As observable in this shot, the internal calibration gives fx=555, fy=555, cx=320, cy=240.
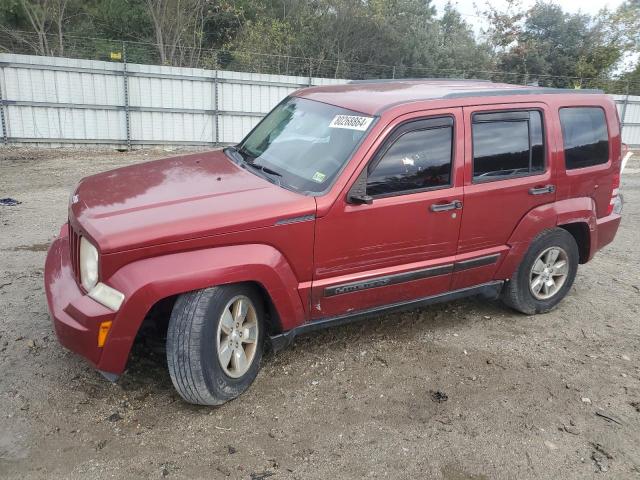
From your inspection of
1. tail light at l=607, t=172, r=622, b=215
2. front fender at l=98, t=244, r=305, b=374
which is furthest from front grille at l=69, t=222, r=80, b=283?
tail light at l=607, t=172, r=622, b=215

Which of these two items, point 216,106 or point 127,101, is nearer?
point 127,101

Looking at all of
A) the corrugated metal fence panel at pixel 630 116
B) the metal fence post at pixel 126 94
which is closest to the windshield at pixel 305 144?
the metal fence post at pixel 126 94

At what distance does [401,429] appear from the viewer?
324 cm

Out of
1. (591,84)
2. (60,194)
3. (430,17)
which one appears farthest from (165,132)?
(430,17)

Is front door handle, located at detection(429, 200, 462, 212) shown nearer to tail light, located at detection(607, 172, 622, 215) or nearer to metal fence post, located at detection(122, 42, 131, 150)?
tail light, located at detection(607, 172, 622, 215)

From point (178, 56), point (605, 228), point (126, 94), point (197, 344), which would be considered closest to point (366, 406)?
point (197, 344)

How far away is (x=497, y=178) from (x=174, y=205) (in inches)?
93.9

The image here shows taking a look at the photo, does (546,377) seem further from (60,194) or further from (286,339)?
(60,194)

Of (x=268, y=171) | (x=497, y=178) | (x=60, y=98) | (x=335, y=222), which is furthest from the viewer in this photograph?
(x=60, y=98)

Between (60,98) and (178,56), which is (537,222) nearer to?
(60,98)

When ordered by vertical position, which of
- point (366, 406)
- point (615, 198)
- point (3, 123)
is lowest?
point (366, 406)

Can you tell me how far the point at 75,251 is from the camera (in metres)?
3.30

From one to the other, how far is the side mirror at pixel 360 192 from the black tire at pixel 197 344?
0.92m

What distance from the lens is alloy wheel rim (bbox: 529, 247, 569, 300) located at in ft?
15.3
